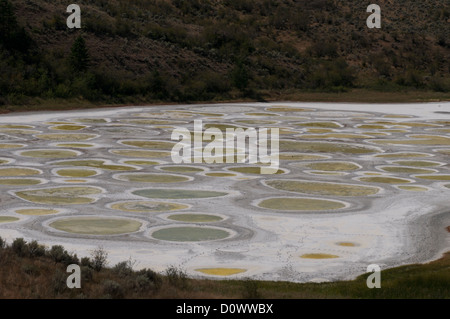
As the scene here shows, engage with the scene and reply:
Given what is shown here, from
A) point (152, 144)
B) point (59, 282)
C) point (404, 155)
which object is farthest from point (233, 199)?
point (404, 155)

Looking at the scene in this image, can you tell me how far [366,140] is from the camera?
4291 cm

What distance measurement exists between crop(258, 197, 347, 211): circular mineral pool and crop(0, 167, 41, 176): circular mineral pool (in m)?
9.91

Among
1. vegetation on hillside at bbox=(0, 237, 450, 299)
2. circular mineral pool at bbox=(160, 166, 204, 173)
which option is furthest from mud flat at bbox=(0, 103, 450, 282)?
vegetation on hillside at bbox=(0, 237, 450, 299)

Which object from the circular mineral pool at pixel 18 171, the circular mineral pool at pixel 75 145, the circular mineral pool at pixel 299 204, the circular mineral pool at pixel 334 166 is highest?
the circular mineral pool at pixel 75 145

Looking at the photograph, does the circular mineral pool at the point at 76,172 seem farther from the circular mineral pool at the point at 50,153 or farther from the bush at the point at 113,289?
the bush at the point at 113,289

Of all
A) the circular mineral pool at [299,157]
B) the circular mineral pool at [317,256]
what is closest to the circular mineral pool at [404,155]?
the circular mineral pool at [299,157]

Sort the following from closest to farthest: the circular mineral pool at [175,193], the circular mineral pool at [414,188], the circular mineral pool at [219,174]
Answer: the circular mineral pool at [175,193] < the circular mineral pool at [414,188] < the circular mineral pool at [219,174]

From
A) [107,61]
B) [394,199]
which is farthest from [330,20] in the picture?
[394,199]

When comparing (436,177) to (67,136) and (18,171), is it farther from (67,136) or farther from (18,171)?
(67,136)

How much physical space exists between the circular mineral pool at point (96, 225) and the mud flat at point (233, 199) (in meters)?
0.06

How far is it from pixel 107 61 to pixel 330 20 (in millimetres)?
43502

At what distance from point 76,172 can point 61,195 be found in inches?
179

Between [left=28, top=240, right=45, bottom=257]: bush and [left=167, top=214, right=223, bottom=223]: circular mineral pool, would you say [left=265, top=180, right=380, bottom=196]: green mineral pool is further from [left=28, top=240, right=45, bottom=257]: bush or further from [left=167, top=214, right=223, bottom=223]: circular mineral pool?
[left=28, top=240, right=45, bottom=257]: bush

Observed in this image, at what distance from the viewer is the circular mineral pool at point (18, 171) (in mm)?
30375
